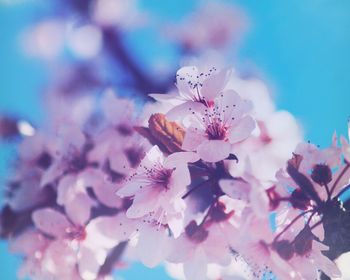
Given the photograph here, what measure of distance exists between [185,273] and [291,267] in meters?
0.20

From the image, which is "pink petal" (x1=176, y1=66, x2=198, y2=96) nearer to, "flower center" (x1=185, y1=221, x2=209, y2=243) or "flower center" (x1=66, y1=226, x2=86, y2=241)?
"flower center" (x1=185, y1=221, x2=209, y2=243)

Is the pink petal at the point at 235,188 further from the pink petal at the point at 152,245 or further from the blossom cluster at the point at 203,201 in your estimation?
the pink petal at the point at 152,245

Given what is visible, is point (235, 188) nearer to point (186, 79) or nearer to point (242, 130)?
point (242, 130)

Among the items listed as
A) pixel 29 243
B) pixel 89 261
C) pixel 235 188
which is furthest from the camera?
pixel 29 243

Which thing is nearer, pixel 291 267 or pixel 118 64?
pixel 291 267

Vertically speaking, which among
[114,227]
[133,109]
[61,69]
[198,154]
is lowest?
[61,69]

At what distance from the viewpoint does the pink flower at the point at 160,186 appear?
2.33ft

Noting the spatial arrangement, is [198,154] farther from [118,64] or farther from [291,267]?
[118,64]

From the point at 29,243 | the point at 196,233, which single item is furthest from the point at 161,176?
the point at 29,243

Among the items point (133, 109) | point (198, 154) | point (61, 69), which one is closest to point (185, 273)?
point (198, 154)

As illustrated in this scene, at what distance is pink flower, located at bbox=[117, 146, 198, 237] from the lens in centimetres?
71

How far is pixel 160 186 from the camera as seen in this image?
764 millimetres

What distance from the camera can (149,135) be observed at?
804 millimetres

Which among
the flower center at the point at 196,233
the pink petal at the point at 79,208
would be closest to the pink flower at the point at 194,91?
the flower center at the point at 196,233
